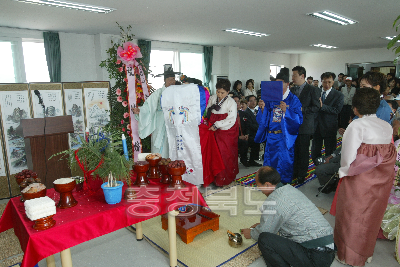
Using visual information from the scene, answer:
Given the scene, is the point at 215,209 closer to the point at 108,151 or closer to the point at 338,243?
the point at 338,243

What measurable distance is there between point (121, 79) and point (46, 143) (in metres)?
1.20

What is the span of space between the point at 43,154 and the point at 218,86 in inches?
91.1

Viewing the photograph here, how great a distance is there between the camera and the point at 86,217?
57.6 inches

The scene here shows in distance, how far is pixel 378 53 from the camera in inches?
435

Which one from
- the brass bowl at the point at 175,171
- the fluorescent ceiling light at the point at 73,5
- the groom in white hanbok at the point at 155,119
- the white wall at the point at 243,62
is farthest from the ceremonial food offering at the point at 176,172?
the white wall at the point at 243,62

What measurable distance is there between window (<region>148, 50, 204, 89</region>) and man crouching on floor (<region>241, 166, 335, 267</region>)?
657 cm

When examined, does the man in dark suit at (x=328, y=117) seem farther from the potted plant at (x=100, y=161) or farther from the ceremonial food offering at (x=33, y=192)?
the ceremonial food offering at (x=33, y=192)

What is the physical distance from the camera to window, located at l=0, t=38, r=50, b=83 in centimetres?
568

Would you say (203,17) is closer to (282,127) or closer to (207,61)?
(282,127)

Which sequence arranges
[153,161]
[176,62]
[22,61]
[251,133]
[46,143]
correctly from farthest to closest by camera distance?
[176,62] < [22,61] < [251,133] < [46,143] < [153,161]

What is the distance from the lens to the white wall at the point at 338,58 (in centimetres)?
1102

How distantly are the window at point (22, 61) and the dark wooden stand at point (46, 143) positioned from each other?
10.8 feet

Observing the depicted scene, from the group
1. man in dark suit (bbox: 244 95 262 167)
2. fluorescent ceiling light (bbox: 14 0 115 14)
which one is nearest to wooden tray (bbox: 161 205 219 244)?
man in dark suit (bbox: 244 95 262 167)

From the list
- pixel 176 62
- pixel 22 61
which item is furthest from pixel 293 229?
pixel 176 62
